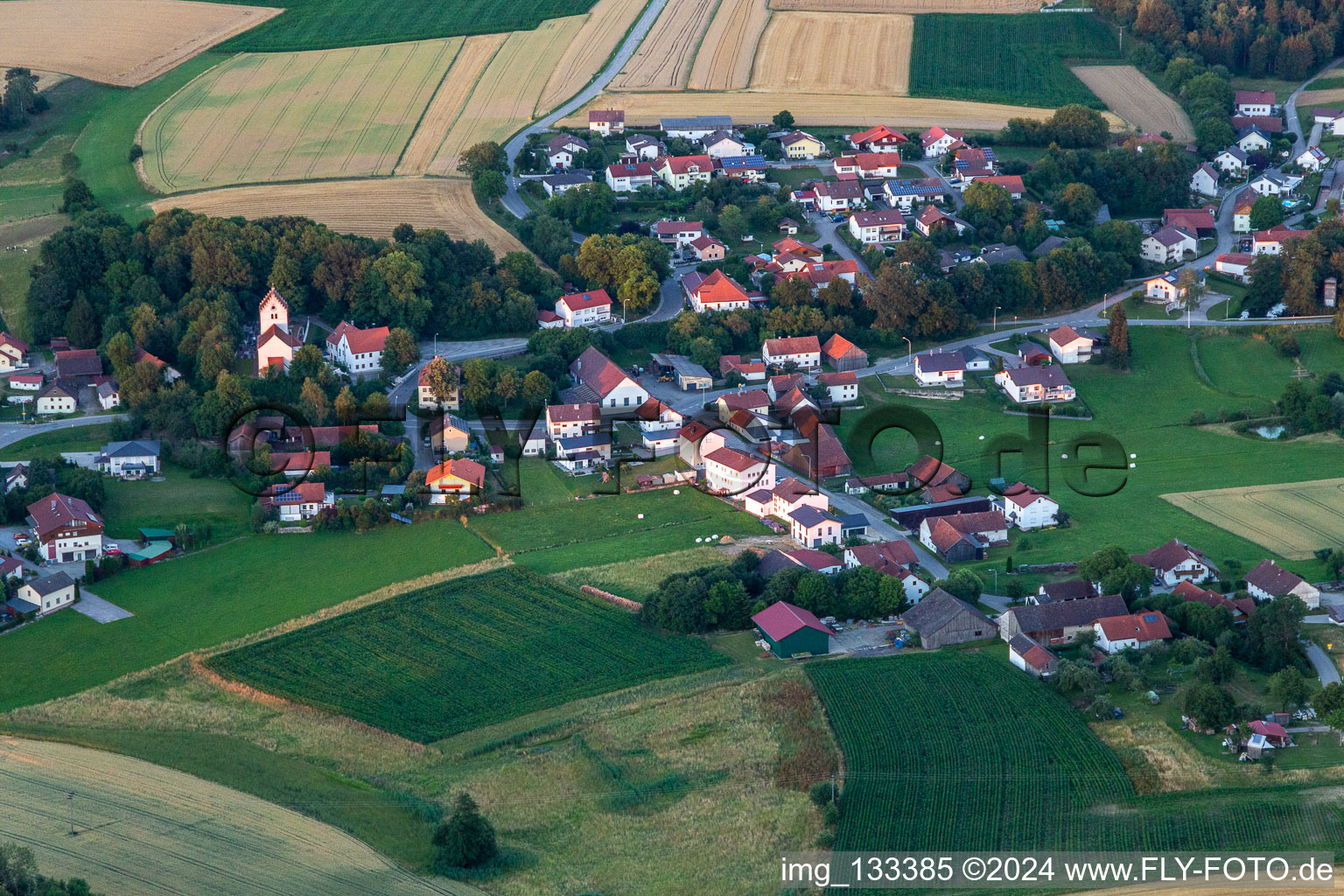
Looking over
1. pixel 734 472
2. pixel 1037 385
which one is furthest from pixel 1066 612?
pixel 1037 385

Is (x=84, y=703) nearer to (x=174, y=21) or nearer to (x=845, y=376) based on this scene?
(x=845, y=376)

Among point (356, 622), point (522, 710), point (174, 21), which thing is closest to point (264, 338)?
point (356, 622)

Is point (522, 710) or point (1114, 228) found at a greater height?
point (1114, 228)

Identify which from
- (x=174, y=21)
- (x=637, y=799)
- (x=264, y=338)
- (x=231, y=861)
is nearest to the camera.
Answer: (x=231, y=861)

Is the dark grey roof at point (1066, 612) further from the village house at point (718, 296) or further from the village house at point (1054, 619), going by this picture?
the village house at point (718, 296)

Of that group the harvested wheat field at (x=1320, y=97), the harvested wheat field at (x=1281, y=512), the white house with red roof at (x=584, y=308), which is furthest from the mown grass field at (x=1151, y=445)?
the harvested wheat field at (x=1320, y=97)

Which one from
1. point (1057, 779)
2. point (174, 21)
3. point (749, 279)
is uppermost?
point (174, 21)

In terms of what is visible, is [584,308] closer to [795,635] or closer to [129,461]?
[129,461]
